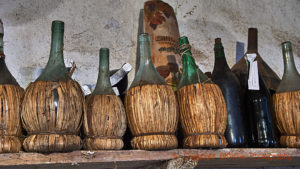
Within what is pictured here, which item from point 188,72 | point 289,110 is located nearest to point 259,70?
point 289,110

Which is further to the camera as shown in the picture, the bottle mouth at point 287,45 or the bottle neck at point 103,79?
the bottle mouth at point 287,45

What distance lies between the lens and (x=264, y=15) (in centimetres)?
149

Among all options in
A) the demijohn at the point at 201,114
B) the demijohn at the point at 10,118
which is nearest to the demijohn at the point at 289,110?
the demijohn at the point at 201,114

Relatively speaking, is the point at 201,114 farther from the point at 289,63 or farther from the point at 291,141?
the point at 289,63

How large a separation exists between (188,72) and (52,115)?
1.25ft

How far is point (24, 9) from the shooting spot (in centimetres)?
109

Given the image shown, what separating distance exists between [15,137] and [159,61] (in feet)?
1.71

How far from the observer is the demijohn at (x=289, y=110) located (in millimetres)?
892

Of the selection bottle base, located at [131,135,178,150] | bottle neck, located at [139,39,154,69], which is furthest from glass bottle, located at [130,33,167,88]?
bottle base, located at [131,135,178,150]

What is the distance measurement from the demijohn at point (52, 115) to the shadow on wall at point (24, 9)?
45cm

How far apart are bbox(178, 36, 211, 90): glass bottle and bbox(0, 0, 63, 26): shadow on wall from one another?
1.68 ft

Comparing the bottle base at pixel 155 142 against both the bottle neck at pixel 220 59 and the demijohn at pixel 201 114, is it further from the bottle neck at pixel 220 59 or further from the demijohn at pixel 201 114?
the bottle neck at pixel 220 59

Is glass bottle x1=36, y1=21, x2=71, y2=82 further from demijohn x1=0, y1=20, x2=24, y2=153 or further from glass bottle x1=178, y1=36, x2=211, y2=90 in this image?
glass bottle x1=178, y1=36, x2=211, y2=90

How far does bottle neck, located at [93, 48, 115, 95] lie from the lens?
816mm
